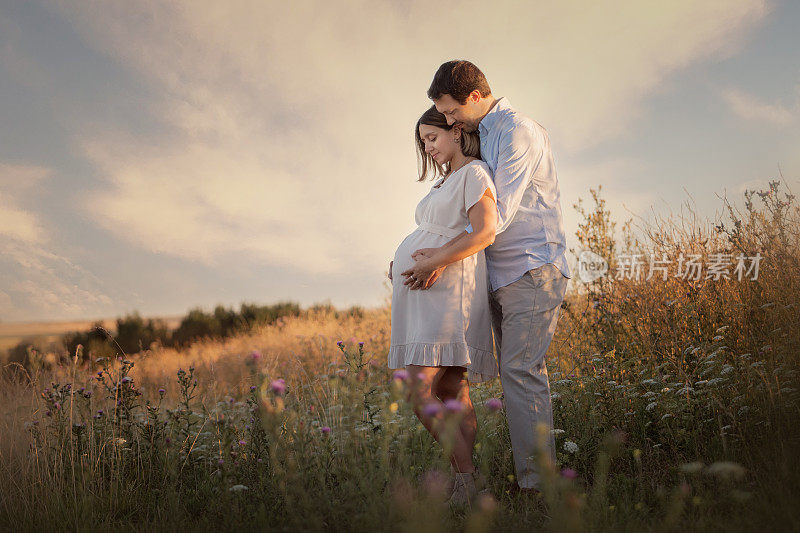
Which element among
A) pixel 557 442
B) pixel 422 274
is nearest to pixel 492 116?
pixel 422 274

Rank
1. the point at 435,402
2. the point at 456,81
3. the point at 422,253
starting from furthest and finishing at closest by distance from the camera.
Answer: the point at 456,81
the point at 422,253
the point at 435,402

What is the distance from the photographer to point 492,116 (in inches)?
117

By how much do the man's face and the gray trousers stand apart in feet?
3.16

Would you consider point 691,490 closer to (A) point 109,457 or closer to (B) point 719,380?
(B) point 719,380

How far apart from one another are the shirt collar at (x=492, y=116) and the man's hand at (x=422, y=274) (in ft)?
2.95

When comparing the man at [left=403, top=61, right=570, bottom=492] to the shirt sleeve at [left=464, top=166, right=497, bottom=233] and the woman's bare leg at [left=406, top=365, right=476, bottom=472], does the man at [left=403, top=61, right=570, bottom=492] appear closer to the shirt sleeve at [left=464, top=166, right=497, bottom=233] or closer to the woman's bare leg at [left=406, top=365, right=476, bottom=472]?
the shirt sleeve at [left=464, top=166, right=497, bottom=233]

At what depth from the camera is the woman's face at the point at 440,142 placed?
117 inches

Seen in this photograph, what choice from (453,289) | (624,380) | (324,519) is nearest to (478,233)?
(453,289)

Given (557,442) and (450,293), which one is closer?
(450,293)

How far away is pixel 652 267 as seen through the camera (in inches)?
207

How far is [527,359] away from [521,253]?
577mm

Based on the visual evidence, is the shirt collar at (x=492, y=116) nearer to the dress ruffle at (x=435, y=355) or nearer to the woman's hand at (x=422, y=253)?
the woman's hand at (x=422, y=253)

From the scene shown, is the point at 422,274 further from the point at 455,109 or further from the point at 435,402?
the point at 455,109

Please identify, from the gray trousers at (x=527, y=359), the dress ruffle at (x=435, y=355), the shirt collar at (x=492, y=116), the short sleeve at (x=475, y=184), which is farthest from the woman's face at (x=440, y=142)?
the dress ruffle at (x=435, y=355)
